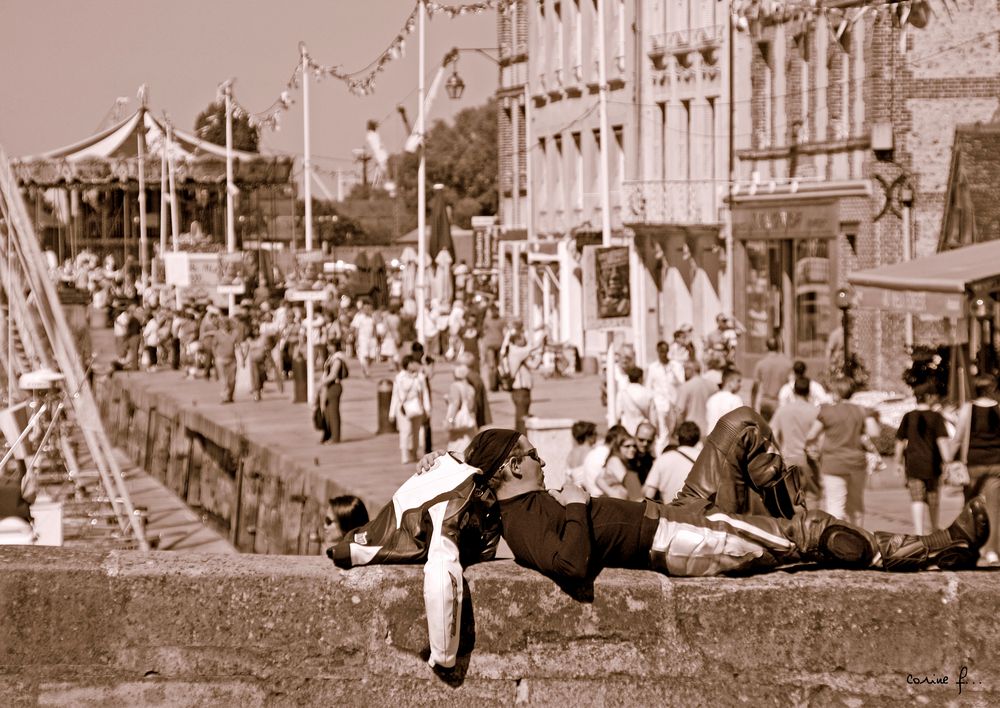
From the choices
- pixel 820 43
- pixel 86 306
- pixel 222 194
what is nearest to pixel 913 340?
pixel 820 43

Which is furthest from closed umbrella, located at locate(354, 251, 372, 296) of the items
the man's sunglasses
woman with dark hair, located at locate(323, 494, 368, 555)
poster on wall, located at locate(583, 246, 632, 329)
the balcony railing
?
the man's sunglasses

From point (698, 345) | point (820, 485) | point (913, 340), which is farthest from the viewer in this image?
point (698, 345)

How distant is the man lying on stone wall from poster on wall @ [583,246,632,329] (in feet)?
49.8

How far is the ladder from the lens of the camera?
19.1 metres

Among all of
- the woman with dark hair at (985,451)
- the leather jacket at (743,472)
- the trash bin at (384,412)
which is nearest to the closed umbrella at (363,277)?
the trash bin at (384,412)

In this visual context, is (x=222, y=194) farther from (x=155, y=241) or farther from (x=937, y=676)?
(x=937, y=676)

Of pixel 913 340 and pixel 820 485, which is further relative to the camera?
pixel 913 340

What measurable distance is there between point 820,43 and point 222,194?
46148 mm

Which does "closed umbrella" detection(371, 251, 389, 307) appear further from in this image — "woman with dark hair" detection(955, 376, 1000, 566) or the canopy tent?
"woman with dark hair" detection(955, 376, 1000, 566)

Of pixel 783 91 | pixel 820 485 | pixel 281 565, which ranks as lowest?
pixel 820 485

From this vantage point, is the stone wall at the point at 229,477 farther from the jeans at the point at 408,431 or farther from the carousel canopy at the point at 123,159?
the carousel canopy at the point at 123,159

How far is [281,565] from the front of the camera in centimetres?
616

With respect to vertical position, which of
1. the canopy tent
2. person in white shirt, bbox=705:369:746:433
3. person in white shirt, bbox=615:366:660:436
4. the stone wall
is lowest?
the stone wall

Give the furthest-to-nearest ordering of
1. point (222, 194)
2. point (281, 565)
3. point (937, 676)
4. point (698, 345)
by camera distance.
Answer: point (222, 194) < point (698, 345) < point (281, 565) < point (937, 676)
